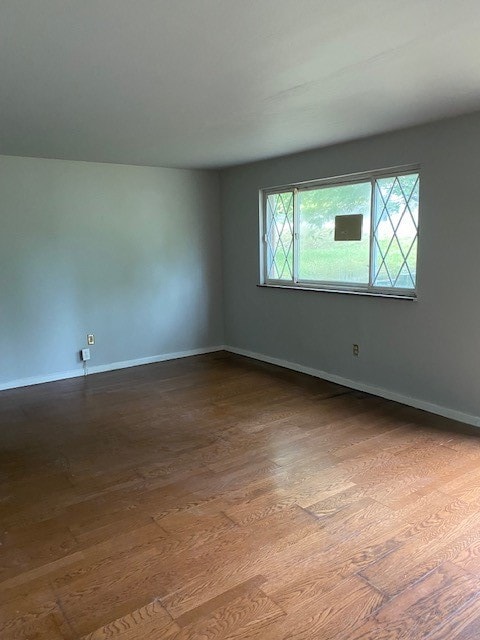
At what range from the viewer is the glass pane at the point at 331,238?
163 inches

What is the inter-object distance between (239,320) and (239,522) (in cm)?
352

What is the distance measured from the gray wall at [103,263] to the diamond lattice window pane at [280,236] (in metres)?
0.83

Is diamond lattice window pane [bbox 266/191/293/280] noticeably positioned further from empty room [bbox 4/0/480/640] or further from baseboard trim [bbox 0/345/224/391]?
baseboard trim [bbox 0/345/224/391]

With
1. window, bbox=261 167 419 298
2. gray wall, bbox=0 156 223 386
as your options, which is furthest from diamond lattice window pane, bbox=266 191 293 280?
gray wall, bbox=0 156 223 386

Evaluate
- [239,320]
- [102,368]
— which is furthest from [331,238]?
[102,368]

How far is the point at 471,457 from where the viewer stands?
2885 millimetres

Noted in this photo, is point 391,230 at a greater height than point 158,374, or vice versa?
point 391,230

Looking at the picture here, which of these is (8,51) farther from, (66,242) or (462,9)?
(66,242)

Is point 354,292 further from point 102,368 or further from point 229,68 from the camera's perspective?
point 102,368

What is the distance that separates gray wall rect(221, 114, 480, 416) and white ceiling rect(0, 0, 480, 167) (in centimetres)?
27

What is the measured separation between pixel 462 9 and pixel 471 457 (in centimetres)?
238

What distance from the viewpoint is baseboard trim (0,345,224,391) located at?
4574 mm

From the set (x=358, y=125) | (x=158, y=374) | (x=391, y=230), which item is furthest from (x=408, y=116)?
(x=158, y=374)

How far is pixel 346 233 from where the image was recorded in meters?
4.25
